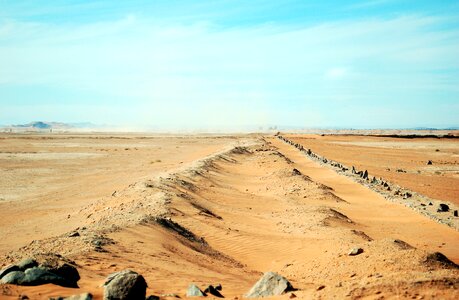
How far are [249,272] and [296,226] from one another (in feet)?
14.6

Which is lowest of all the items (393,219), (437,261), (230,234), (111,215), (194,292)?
(393,219)

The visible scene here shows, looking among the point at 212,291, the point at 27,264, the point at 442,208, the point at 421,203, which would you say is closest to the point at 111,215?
the point at 27,264

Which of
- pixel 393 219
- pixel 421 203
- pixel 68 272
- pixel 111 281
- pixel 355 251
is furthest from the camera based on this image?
pixel 421 203

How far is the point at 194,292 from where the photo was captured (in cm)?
679

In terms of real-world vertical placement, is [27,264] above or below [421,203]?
above

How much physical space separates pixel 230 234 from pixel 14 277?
700cm

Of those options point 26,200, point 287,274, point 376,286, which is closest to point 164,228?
point 287,274

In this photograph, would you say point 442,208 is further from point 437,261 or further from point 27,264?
point 27,264

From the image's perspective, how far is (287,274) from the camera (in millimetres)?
9734

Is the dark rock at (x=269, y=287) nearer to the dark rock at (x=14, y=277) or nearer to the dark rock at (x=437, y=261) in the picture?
the dark rock at (x=437, y=261)

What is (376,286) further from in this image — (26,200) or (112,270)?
(26,200)

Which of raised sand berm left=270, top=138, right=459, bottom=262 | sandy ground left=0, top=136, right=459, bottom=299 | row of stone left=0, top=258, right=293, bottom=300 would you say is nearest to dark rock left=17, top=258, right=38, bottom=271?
row of stone left=0, top=258, right=293, bottom=300

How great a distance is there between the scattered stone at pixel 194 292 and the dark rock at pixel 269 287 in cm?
74

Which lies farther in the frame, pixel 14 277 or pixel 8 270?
pixel 8 270
